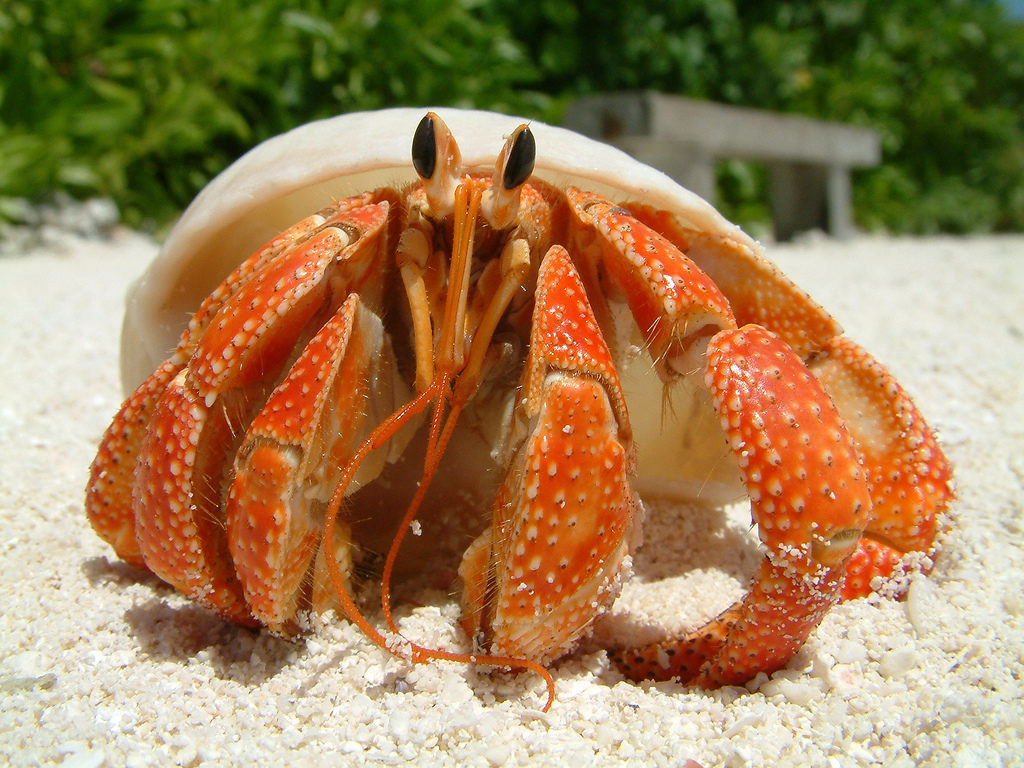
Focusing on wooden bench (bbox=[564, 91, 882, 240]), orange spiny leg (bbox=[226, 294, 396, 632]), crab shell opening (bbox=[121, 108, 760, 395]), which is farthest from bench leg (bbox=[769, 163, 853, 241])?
orange spiny leg (bbox=[226, 294, 396, 632])

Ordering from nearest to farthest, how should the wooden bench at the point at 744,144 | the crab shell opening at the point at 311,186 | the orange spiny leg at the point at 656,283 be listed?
the orange spiny leg at the point at 656,283
the crab shell opening at the point at 311,186
the wooden bench at the point at 744,144

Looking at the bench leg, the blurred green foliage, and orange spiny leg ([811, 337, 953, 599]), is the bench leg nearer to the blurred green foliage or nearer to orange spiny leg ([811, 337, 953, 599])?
the blurred green foliage

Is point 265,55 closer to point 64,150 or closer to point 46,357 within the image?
point 64,150

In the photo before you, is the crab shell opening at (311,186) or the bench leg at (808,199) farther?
the bench leg at (808,199)

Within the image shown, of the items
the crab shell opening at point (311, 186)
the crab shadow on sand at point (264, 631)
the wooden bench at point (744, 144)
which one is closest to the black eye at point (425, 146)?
the crab shell opening at point (311, 186)

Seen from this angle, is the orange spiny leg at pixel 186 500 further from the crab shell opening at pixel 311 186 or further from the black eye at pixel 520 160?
the black eye at pixel 520 160

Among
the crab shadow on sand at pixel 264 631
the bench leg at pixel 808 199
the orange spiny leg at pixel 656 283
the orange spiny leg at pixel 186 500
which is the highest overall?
the orange spiny leg at pixel 656 283

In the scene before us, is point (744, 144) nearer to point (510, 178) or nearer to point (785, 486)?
point (510, 178)

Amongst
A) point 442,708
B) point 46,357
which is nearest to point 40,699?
point 442,708
